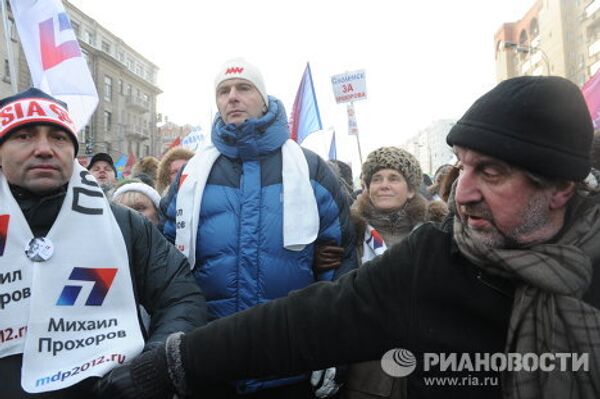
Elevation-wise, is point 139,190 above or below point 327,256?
above

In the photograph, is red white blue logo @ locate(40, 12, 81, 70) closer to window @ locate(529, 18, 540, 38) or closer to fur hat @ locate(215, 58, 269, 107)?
fur hat @ locate(215, 58, 269, 107)

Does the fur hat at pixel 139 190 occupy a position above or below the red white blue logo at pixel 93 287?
above

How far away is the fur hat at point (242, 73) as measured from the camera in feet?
9.00

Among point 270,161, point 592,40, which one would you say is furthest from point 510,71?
point 270,161

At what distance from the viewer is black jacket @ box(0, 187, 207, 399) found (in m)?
1.93

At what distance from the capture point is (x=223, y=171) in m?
2.56

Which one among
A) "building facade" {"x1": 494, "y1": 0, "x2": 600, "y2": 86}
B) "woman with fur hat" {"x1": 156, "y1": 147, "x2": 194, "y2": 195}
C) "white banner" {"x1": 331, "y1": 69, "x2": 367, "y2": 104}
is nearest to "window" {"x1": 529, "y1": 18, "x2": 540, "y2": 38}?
"building facade" {"x1": 494, "y1": 0, "x2": 600, "y2": 86}

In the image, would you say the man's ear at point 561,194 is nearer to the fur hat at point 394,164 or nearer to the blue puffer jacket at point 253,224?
the blue puffer jacket at point 253,224

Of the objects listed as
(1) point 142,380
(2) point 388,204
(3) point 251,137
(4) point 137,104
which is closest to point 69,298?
(1) point 142,380

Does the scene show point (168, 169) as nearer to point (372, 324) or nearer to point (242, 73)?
point (242, 73)

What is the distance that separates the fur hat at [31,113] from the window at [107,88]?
46585mm

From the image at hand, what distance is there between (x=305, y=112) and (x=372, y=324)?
554 cm

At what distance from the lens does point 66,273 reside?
1.85 meters

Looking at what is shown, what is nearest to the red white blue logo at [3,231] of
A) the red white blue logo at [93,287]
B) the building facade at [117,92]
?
the red white blue logo at [93,287]
